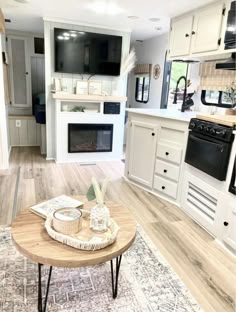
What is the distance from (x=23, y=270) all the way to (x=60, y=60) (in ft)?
10.4

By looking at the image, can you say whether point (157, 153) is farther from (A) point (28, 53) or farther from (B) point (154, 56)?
(A) point (28, 53)

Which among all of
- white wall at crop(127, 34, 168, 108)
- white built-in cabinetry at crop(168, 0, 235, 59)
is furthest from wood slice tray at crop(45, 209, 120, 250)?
white wall at crop(127, 34, 168, 108)

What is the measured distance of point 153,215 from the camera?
2.66 meters

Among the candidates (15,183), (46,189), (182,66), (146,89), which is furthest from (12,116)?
(182,66)

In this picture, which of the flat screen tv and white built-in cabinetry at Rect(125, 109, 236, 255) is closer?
white built-in cabinetry at Rect(125, 109, 236, 255)

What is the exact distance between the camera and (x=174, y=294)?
5.34 feet

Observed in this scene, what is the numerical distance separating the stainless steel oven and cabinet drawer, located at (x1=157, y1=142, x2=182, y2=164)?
151 mm

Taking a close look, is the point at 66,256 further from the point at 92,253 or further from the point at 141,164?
the point at 141,164

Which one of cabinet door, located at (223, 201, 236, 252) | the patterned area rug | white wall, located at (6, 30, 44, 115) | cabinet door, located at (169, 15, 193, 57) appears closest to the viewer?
the patterned area rug

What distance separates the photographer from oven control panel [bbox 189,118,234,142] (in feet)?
6.90

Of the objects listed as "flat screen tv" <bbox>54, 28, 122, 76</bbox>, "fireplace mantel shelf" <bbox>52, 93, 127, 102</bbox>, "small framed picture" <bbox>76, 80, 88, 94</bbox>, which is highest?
"flat screen tv" <bbox>54, 28, 122, 76</bbox>

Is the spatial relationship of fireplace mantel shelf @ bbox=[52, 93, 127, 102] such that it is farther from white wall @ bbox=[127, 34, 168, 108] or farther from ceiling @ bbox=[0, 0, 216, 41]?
ceiling @ bbox=[0, 0, 216, 41]

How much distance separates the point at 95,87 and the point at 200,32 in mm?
1930

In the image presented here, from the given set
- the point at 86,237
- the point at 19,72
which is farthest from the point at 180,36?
the point at 19,72
